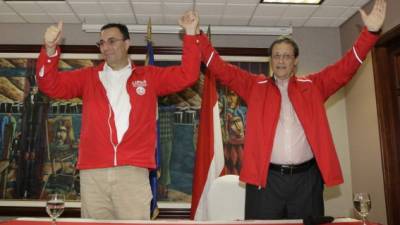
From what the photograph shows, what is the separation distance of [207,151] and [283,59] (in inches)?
60.8

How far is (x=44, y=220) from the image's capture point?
1482 mm

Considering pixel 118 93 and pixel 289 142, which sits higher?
pixel 118 93

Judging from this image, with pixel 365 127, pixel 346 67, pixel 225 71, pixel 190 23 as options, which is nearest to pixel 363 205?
pixel 346 67

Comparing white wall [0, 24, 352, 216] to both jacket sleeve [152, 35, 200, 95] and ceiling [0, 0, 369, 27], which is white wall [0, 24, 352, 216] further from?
jacket sleeve [152, 35, 200, 95]

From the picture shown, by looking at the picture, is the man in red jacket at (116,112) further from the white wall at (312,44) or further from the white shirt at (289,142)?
the white wall at (312,44)

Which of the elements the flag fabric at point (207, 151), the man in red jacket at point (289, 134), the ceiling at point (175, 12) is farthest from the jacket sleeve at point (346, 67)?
the ceiling at point (175, 12)

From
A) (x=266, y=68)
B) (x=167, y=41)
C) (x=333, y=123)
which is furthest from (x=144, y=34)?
(x=333, y=123)

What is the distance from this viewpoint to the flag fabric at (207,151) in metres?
3.29

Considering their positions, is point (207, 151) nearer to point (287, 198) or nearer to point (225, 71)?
point (225, 71)

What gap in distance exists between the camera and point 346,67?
2059 millimetres

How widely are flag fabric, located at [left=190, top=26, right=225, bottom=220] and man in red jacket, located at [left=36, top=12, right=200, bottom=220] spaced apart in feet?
4.31

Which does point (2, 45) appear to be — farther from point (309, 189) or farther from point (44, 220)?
point (309, 189)

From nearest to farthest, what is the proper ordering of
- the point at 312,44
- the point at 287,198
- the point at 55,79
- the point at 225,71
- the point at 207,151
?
the point at 287,198 < the point at 55,79 < the point at 225,71 < the point at 207,151 < the point at 312,44

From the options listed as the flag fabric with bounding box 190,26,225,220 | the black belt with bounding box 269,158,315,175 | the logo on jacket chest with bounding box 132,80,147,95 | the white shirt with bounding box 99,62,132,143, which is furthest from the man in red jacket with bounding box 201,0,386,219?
the flag fabric with bounding box 190,26,225,220
